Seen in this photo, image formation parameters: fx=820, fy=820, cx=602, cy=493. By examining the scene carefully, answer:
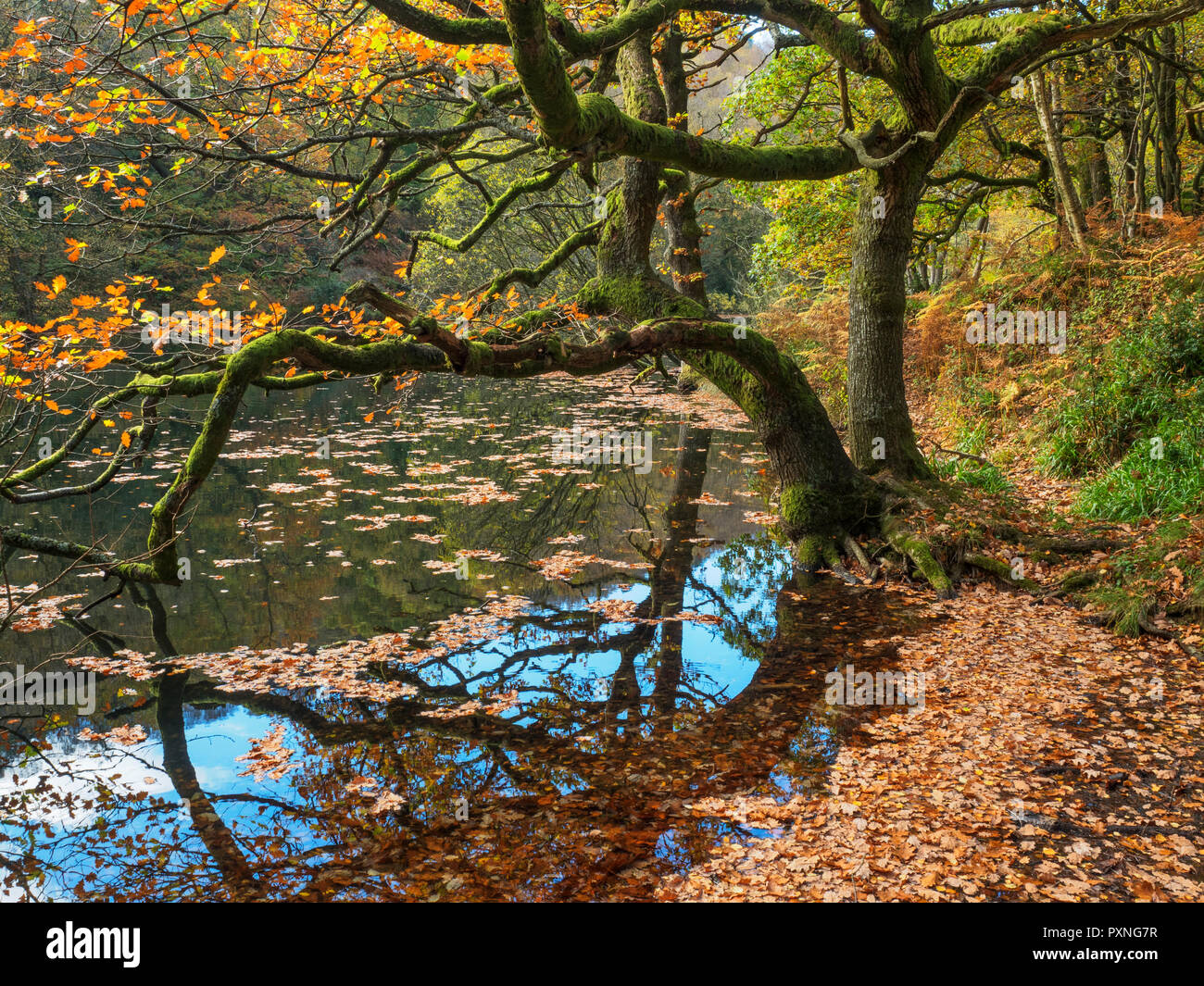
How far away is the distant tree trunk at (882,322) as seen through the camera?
8602 millimetres

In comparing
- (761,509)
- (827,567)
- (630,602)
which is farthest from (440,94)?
(761,509)

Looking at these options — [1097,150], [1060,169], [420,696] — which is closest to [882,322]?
[420,696]

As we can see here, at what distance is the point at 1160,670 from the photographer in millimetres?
5801

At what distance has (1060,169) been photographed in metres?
13.0

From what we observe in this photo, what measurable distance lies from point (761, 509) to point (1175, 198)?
851cm

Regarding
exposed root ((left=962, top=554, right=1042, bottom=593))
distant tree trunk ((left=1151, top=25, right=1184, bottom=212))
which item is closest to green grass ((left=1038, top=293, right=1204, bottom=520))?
exposed root ((left=962, top=554, right=1042, bottom=593))

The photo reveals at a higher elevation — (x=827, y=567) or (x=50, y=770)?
(x=827, y=567)

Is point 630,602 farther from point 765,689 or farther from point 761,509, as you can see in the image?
point 761,509

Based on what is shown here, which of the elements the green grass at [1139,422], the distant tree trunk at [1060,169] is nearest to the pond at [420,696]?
the green grass at [1139,422]

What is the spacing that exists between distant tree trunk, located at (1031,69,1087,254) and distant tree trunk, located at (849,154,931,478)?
5.58m

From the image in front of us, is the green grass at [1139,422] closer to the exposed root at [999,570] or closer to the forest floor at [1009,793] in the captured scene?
the exposed root at [999,570]

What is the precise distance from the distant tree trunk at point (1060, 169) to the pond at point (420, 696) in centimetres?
704

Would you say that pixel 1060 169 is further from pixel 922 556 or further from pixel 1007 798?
pixel 1007 798
